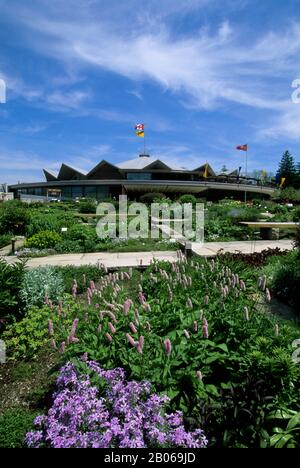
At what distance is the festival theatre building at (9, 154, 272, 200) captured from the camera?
171ft

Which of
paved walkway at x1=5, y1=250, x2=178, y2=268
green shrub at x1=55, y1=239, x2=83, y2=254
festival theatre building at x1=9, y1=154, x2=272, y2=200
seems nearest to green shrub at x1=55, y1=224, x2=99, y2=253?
green shrub at x1=55, y1=239, x2=83, y2=254

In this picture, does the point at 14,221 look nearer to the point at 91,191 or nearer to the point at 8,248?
the point at 8,248

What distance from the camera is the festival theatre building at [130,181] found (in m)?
52.2

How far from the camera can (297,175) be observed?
74.4 m

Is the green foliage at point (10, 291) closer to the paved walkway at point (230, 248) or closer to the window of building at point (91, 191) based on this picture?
the paved walkway at point (230, 248)

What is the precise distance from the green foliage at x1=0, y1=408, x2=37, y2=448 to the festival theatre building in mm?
49314

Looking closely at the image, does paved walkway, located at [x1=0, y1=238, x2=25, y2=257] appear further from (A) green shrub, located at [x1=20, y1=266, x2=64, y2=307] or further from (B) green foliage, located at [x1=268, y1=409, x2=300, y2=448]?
(B) green foliage, located at [x1=268, y1=409, x2=300, y2=448]

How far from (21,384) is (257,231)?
13194mm

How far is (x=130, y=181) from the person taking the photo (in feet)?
171

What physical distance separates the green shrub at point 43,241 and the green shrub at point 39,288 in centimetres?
648

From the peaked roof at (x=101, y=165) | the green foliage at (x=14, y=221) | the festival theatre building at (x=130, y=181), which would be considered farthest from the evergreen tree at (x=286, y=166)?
the green foliage at (x=14, y=221)

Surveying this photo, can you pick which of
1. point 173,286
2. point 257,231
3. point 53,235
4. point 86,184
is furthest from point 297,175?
point 173,286

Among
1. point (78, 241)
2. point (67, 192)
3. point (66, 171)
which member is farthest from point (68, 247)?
point (66, 171)
